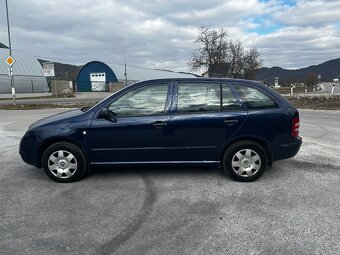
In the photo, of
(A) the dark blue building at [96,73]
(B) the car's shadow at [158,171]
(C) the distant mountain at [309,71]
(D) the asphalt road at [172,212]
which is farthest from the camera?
(C) the distant mountain at [309,71]

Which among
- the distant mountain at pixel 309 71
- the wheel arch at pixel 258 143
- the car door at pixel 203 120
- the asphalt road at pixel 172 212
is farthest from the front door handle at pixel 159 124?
the distant mountain at pixel 309 71

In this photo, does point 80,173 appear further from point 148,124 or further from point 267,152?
point 267,152

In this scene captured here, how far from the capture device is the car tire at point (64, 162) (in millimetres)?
4738

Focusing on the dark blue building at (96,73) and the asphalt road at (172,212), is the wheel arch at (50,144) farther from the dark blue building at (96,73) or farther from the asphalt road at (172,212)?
the dark blue building at (96,73)

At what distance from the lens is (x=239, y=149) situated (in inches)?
187

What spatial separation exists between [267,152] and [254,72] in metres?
51.7

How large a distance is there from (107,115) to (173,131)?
104cm

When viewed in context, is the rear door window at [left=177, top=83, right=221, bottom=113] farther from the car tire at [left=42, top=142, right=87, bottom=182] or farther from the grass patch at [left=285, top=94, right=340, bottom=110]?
the grass patch at [left=285, top=94, right=340, bottom=110]

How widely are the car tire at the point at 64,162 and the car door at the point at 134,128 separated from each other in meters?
0.25

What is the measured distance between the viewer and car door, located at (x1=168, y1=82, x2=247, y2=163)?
4684 millimetres

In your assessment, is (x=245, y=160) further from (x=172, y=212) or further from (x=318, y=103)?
(x=318, y=103)

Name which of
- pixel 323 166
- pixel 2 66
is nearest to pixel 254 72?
pixel 2 66

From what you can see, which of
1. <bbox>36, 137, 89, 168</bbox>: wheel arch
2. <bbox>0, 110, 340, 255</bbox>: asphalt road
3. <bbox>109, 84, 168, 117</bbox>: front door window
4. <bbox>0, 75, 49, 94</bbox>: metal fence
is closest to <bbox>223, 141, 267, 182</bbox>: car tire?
<bbox>0, 110, 340, 255</bbox>: asphalt road

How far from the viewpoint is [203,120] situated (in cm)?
468
